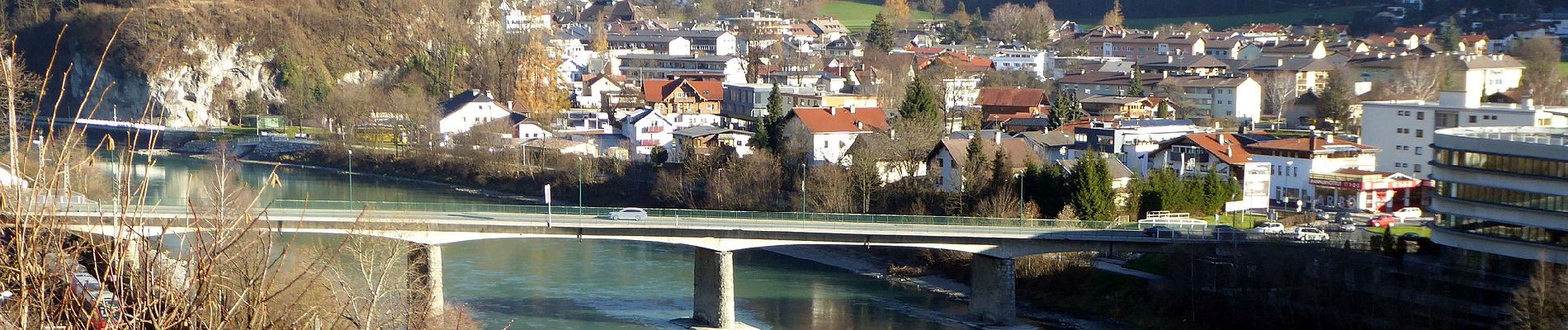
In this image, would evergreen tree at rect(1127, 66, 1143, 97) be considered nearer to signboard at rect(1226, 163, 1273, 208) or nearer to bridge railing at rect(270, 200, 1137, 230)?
signboard at rect(1226, 163, 1273, 208)

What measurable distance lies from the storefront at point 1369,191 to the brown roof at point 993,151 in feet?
10.8

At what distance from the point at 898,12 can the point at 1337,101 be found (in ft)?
89.8

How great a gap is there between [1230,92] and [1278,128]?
2208mm

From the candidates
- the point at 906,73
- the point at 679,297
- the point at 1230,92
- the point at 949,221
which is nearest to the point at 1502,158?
the point at 949,221

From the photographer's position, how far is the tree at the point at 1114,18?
159 feet

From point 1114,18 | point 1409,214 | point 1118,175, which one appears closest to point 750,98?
point 1118,175

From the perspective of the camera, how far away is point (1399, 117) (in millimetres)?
20547

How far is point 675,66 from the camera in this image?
3847 cm

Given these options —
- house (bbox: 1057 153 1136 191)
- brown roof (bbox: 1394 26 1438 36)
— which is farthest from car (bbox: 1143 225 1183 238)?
brown roof (bbox: 1394 26 1438 36)

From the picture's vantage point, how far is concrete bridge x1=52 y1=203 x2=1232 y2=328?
1441 cm

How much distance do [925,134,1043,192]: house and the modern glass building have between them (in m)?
5.99

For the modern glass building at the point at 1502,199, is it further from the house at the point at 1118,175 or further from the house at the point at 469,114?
the house at the point at 469,114

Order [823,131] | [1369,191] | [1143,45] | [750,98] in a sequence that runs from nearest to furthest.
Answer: [1369,191] → [823,131] → [750,98] → [1143,45]

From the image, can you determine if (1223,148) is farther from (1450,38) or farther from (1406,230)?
(1450,38)
